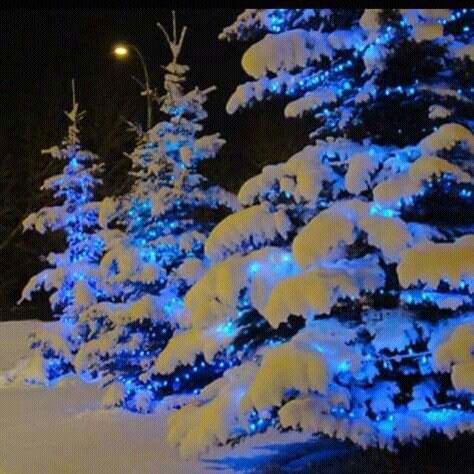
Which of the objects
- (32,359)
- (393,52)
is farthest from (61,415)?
(393,52)

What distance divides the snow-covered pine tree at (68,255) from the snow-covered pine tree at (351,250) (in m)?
7.30

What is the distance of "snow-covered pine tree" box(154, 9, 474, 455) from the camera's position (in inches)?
267

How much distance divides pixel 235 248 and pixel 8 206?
2474 cm

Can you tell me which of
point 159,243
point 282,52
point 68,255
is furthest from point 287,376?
point 68,255

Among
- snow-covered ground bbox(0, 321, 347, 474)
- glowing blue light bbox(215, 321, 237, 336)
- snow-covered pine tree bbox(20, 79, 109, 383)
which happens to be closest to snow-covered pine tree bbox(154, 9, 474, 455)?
glowing blue light bbox(215, 321, 237, 336)

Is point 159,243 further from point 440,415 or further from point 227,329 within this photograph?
point 440,415

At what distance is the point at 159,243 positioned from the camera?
39.6 feet

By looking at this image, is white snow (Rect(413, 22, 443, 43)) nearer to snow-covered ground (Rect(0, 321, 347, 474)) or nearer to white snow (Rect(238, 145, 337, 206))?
white snow (Rect(238, 145, 337, 206))

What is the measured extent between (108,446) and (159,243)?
3199mm

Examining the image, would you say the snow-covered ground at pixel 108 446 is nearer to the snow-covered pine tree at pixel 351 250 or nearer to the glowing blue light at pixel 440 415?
the snow-covered pine tree at pixel 351 250

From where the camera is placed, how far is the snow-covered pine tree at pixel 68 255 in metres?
15.0

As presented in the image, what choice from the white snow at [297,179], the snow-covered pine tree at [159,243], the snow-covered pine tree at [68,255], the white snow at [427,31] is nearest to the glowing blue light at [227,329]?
the white snow at [297,179]

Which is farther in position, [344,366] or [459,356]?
[344,366]

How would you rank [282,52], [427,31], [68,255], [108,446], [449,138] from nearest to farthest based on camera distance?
1. [449,138]
2. [427,31]
3. [282,52]
4. [108,446]
5. [68,255]
